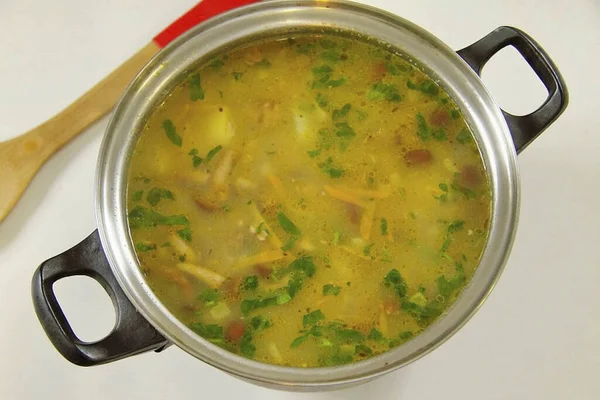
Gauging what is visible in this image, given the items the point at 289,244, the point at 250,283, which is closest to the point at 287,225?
the point at 289,244

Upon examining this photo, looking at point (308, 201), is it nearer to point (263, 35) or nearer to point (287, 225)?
point (287, 225)

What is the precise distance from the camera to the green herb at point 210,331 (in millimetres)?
1277

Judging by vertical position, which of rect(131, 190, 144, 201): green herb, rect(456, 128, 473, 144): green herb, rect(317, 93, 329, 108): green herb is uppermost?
rect(317, 93, 329, 108): green herb

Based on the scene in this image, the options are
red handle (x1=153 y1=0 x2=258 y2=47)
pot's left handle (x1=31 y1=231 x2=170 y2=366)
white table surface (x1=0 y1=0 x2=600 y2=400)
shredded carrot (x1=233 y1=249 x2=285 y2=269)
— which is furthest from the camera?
red handle (x1=153 y1=0 x2=258 y2=47)

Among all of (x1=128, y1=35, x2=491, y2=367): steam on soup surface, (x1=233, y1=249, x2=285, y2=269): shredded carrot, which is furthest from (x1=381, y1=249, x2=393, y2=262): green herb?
(x1=233, y1=249, x2=285, y2=269): shredded carrot

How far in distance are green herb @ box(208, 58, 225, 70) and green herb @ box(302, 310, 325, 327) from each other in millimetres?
573

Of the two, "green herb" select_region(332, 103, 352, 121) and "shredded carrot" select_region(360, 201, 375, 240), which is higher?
"green herb" select_region(332, 103, 352, 121)

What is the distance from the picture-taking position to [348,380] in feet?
3.95

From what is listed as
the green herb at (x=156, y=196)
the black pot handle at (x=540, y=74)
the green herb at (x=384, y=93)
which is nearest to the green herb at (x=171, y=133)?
the green herb at (x=156, y=196)

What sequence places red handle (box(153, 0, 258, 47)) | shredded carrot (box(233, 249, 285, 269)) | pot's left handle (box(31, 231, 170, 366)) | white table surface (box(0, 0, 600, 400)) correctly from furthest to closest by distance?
red handle (box(153, 0, 258, 47)), white table surface (box(0, 0, 600, 400)), shredded carrot (box(233, 249, 285, 269)), pot's left handle (box(31, 231, 170, 366))

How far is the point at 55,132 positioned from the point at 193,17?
1.58 ft

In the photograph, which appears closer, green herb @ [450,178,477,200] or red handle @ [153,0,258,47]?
green herb @ [450,178,477,200]

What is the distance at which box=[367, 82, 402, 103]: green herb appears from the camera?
1.39 meters

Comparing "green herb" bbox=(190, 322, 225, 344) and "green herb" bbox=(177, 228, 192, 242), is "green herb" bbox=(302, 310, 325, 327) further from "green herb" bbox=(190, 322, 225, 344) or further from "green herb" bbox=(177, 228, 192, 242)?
"green herb" bbox=(177, 228, 192, 242)
